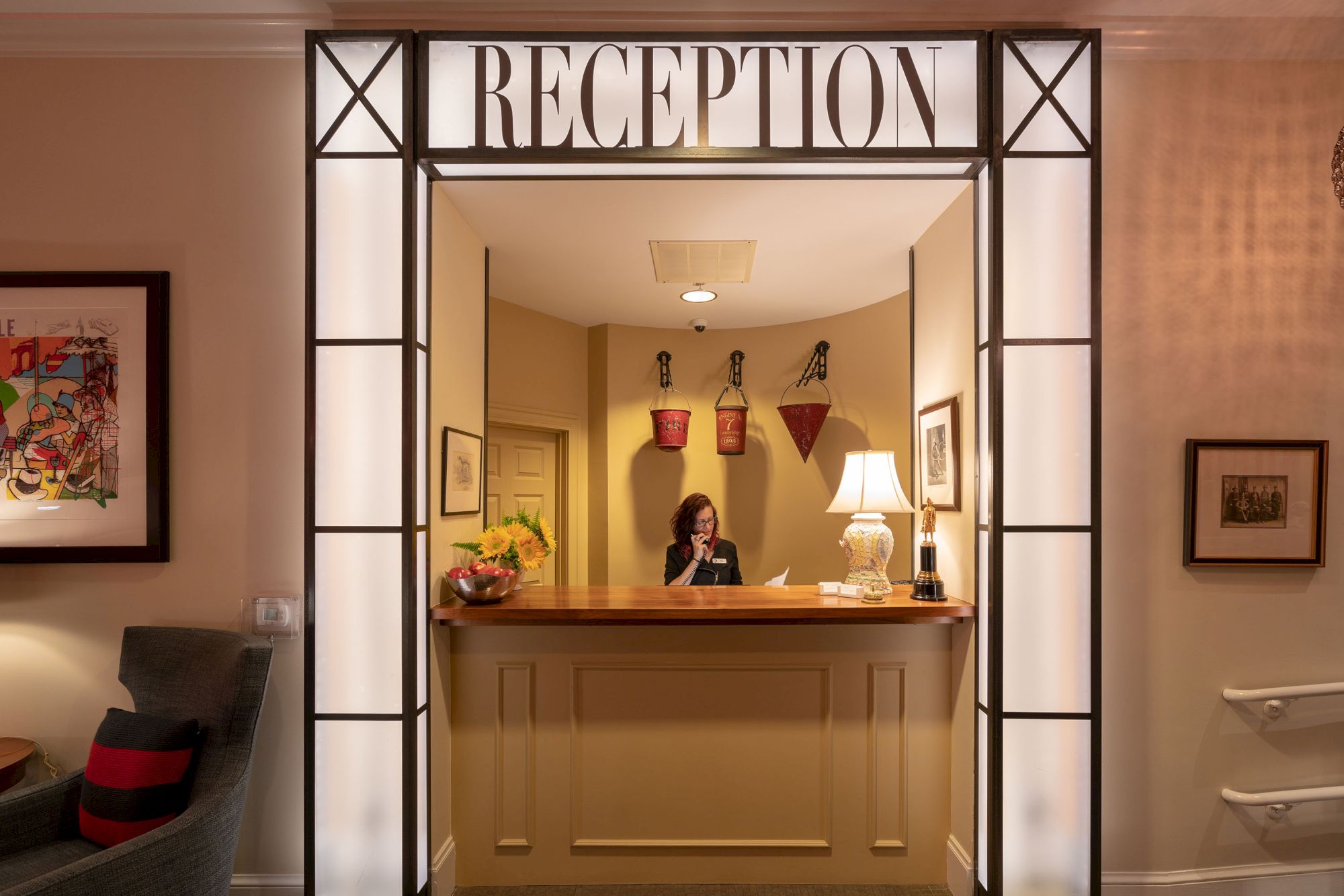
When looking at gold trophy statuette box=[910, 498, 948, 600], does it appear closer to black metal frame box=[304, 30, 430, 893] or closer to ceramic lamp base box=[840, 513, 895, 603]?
ceramic lamp base box=[840, 513, 895, 603]

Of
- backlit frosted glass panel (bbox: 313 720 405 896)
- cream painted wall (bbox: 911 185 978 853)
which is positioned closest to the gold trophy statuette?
cream painted wall (bbox: 911 185 978 853)

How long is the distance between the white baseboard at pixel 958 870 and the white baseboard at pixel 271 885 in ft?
6.86

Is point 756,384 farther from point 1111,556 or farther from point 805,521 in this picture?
point 1111,556

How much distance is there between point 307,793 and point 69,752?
834 mm

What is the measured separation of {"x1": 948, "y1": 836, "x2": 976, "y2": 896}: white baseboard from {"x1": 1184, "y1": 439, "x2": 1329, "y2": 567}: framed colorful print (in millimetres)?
1183

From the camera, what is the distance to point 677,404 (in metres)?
4.41

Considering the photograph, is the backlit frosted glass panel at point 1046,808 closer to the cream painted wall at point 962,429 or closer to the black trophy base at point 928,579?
the cream painted wall at point 962,429

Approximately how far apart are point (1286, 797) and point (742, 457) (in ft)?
9.79

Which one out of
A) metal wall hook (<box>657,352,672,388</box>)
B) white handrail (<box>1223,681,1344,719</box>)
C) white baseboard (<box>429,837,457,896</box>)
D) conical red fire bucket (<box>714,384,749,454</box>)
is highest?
metal wall hook (<box>657,352,672,388</box>)

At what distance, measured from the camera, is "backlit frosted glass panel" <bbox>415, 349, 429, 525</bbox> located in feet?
7.16

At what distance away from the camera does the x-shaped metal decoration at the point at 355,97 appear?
2125 millimetres

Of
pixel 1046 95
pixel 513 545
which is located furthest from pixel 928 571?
pixel 1046 95

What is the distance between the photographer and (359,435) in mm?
2127

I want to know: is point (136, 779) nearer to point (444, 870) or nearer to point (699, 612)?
point (444, 870)
